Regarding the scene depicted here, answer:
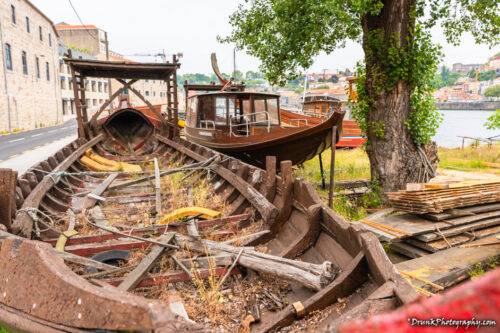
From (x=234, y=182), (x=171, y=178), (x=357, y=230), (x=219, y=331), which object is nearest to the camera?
→ (x=219, y=331)

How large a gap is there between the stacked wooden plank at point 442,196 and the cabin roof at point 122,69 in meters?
7.64

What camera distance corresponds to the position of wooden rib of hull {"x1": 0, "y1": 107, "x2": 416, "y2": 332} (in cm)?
165

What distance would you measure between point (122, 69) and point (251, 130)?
4.54 meters

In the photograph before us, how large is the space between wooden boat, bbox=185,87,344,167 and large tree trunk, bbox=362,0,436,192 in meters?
1.08

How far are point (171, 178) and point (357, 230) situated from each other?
15.8 ft

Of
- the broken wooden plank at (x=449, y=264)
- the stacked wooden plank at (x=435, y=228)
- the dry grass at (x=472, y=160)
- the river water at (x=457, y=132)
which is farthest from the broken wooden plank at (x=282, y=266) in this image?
the dry grass at (x=472, y=160)

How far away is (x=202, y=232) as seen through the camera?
14.1 ft

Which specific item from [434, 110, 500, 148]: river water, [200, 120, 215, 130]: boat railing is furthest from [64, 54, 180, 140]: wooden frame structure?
[434, 110, 500, 148]: river water

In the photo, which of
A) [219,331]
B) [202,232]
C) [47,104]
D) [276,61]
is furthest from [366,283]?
[47,104]

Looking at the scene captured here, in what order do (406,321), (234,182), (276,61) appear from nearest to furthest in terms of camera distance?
1. (406,321)
2. (234,182)
3. (276,61)

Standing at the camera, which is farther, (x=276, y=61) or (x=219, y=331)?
(x=276, y=61)

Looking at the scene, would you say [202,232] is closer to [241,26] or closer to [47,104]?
[241,26]

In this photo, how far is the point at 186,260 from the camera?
349 centimetres

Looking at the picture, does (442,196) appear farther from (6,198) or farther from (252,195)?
(6,198)
